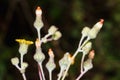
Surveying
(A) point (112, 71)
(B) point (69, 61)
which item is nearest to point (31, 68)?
(A) point (112, 71)

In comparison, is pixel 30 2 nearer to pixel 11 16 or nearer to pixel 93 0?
pixel 11 16

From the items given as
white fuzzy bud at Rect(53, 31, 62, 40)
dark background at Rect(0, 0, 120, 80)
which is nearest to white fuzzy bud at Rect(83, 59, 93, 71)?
white fuzzy bud at Rect(53, 31, 62, 40)

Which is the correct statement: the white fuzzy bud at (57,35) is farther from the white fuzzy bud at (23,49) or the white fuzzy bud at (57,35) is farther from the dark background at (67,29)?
the dark background at (67,29)

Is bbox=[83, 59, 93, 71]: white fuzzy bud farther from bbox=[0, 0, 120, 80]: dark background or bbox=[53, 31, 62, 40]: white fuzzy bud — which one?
bbox=[0, 0, 120, 80]: dark background

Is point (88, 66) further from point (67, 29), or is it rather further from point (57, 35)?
point (67, 29)

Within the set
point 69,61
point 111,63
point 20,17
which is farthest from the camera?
point 20,17

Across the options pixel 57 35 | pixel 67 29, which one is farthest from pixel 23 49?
pixel 67 29

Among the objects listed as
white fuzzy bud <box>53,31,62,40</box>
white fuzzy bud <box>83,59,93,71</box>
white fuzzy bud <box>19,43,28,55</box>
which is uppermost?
white fuzzy bud <box>53,31,62,40</box>

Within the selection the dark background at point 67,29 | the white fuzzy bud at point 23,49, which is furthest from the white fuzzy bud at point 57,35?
the dark background at point 67,29
